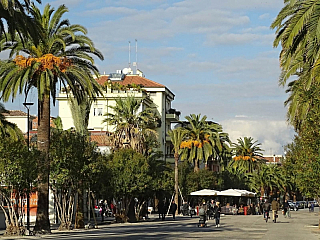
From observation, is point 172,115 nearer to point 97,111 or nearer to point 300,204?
point 97,111

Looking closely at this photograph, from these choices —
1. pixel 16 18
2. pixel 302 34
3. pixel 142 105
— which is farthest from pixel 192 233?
pixel 142 105

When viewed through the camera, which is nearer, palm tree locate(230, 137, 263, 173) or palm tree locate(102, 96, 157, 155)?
palm tree locate(102, 96, 157, 155)

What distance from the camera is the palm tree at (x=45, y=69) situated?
98.9ft

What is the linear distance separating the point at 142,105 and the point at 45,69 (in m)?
53.7

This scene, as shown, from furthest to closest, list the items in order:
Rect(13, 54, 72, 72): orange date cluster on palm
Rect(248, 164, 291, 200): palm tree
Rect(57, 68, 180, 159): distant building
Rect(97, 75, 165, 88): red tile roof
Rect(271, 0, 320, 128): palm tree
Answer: Rect(248, 164, 291, 200): palm tree
Rect(97, 75, 165, 88): red tile roof
Rect(57, 68, 180, 159): distant building
Rect(13, 54, 72, 72): orange date cluster on palm
Rect(271, 0, 320, 128): palm tree

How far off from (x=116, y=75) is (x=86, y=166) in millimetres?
61872

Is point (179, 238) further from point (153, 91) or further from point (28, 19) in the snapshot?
point (153, 91)

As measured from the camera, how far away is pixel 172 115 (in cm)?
9644

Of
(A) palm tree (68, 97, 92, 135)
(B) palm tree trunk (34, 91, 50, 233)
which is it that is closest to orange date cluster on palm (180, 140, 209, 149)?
(A) palm tree (68, 97, 92, 135)

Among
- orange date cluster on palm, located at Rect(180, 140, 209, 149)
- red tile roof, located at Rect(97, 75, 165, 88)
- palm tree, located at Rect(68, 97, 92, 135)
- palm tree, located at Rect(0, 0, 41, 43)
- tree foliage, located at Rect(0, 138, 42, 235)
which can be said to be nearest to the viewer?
palm tree, located at Rect(0, 0, 41, 43)

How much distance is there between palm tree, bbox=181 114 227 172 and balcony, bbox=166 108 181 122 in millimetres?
19912

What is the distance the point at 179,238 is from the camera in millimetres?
26422

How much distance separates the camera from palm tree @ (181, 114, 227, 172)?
73.0m

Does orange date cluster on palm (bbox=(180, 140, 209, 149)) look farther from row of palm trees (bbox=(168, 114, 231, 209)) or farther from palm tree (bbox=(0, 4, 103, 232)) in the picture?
palm tree (bbox=(0, 4, 103, 232))
